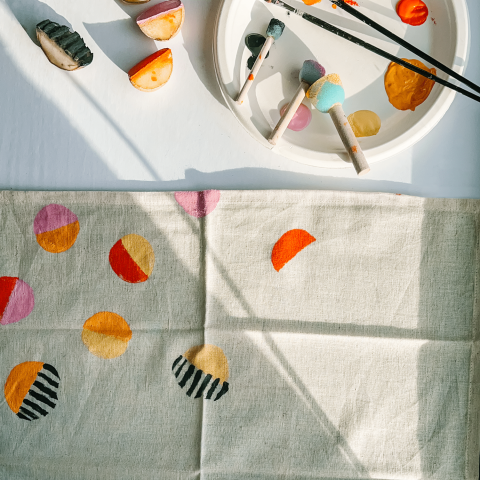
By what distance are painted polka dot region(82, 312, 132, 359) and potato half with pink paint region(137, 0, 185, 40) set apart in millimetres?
387

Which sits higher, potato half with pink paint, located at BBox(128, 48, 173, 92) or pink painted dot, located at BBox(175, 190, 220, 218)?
potato half with pink paint, located at BBox(128, 48, 173, 92)

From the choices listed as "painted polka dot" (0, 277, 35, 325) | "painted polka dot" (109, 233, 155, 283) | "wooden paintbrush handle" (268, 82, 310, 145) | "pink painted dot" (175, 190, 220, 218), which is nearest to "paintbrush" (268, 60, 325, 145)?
"wooden paintbrush handle" (268, 82, 310, 145)

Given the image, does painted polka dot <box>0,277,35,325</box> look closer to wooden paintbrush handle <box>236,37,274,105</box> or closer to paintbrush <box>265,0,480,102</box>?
wooden paintbrush handle <box>236,37,274,105</box>

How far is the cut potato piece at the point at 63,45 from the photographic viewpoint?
54cm

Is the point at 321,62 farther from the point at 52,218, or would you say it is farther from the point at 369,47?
the point at 52,218

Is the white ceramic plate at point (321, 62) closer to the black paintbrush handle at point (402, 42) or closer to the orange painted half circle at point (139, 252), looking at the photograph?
the black paintbrush handle at point (402, 42)

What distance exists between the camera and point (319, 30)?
0.54 metres

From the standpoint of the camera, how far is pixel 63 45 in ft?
1.78

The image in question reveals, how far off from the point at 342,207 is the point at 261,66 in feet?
0.71

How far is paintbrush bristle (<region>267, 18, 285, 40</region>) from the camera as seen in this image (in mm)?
523

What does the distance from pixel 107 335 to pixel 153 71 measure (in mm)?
365

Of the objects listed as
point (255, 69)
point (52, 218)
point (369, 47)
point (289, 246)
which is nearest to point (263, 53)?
point (255, 69)

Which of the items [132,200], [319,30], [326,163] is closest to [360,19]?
[319,30]

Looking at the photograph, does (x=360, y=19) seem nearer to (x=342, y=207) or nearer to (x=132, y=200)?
(x=342, y=207)
